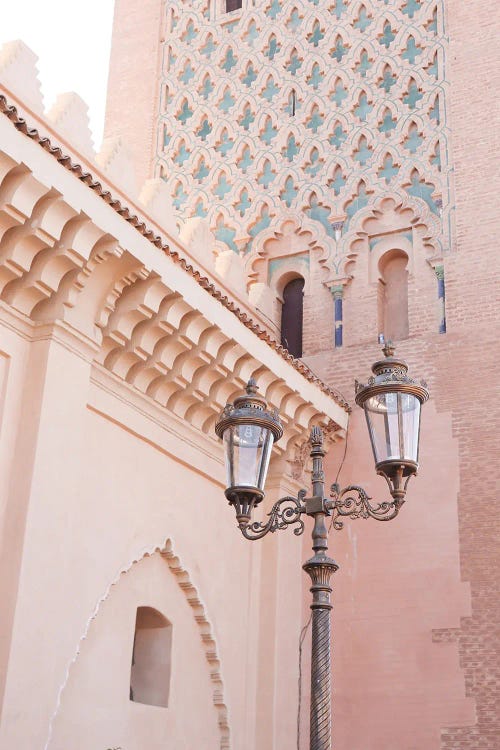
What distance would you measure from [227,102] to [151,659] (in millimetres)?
5110

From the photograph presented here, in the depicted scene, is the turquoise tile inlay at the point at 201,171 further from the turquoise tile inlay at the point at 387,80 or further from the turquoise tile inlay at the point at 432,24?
the turquoise tile inlay at the point at 432,24

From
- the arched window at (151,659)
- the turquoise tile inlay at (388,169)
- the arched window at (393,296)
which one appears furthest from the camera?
the turquoise tile inlay at (388,169)

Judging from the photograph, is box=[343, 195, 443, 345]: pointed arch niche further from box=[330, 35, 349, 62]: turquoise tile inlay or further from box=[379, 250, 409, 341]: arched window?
box=[330, 35, 349, 62]: turquoise tile inlay

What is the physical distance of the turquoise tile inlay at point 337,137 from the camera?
363 inches

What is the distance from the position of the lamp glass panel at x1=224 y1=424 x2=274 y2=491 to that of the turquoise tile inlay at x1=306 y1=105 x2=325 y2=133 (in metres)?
5.53

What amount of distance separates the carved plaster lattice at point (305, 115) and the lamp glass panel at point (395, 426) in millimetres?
4542

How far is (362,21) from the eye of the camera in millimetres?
Answer: 9523

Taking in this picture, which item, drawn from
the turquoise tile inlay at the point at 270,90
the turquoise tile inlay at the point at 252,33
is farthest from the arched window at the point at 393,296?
the turquoise tile inlay at the point at 252,33

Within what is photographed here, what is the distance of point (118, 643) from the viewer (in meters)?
6.15

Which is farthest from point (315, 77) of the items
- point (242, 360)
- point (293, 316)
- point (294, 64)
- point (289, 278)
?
point (242, 360)

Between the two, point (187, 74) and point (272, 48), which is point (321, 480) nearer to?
point (272, 48)

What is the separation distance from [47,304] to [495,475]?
3.32m

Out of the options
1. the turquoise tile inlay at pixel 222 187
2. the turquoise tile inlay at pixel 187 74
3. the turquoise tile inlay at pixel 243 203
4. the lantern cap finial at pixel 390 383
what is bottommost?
the lantern cap finial at pixel 390 383

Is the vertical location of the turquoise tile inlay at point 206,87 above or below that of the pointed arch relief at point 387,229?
above
